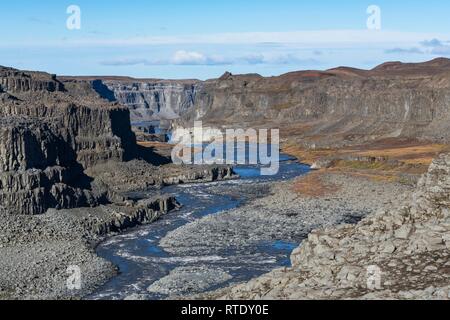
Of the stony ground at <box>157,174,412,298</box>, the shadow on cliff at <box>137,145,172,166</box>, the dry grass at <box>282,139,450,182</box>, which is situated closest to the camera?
the stony ground at <box>157,174,412,298</box>

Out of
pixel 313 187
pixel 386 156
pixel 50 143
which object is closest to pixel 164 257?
pixel 50 143

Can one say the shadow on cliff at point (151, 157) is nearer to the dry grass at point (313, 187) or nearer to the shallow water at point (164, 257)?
the dry grass at point (313, 187)

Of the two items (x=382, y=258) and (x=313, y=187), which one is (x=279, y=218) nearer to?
(x=313, y=187)

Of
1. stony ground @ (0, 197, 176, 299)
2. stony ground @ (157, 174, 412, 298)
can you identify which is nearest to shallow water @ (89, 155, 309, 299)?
stony ground @ (157, 174, 412, 298)

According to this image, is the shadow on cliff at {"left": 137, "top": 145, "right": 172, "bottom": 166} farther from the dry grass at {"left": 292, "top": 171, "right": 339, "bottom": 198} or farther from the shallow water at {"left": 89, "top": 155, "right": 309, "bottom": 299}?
the shallow water at {"left": 89, "top": 155, "right": 309, "bottom": 299}

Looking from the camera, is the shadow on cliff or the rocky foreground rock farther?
the shadow on cliff

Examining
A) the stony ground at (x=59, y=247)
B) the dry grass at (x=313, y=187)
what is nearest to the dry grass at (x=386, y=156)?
the dry grass at (x=313, y=187)
